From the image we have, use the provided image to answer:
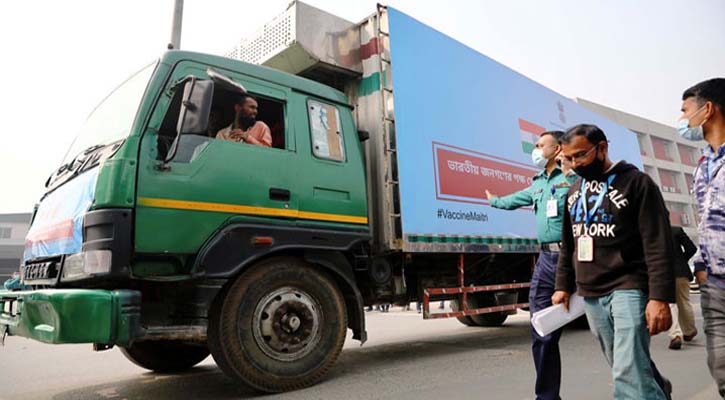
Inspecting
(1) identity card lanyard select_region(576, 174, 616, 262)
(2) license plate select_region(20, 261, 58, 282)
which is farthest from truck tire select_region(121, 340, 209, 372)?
(1) identity card lanyard select_region(576, 174, 616, 262)

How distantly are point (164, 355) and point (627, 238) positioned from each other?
174 inches

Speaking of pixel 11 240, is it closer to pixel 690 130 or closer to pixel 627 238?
pixel 627 238

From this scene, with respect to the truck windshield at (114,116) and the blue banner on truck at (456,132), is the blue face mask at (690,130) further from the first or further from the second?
the truck windshield at (114,116)

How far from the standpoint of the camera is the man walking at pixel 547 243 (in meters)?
2.92

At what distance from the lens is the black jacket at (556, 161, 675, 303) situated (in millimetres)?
2076

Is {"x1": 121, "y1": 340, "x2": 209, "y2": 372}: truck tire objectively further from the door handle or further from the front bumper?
the door handle

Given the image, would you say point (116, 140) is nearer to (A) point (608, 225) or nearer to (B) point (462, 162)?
(A) point (608, 225)

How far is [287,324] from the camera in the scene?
12.4 feet

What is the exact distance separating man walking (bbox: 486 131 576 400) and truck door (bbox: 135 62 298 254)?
6.27 ft

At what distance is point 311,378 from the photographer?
3.86 meters

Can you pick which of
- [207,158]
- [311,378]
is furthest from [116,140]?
[311,378]

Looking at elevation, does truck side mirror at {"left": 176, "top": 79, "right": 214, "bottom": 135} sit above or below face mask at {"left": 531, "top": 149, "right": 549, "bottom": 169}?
above

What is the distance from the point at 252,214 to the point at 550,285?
223cm

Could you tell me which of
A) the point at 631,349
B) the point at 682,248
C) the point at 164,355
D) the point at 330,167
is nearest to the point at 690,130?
the point at 631,349
